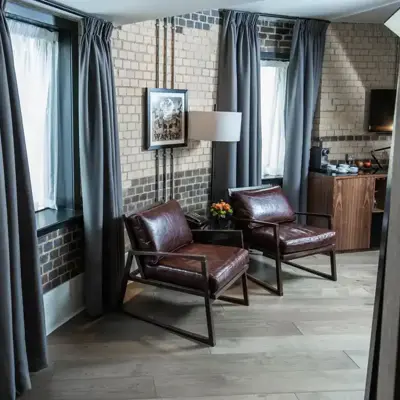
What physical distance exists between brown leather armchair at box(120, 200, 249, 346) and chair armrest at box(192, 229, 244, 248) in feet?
0.32

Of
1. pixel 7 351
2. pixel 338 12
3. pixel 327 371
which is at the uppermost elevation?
A: pixel 338 12

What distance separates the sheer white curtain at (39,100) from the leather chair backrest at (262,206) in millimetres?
1674

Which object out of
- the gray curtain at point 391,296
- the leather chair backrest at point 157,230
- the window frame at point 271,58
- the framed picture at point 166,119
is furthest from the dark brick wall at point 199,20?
the gray curtain at point 391,296

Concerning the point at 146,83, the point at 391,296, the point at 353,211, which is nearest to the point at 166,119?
the point at 146,83

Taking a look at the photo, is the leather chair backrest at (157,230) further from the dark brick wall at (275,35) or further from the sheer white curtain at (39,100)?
the dark brick wall at (275,35)

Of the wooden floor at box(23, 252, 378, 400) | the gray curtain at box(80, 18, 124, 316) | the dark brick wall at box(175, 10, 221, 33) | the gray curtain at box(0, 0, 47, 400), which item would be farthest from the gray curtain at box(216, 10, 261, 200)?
the gray curtain at box(0, 0, 47, 400)

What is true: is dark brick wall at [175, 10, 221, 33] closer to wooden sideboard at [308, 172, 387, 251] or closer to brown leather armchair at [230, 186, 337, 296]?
brown leather armchair at [230, 186, 337, 296]

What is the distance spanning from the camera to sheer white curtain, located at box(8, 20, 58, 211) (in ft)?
11.3

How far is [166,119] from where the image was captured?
4656 millimetres

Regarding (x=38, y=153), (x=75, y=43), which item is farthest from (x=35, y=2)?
(x=38, y=153)

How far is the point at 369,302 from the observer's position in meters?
4.23

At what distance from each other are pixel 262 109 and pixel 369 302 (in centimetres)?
246

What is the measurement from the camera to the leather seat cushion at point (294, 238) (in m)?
4.40

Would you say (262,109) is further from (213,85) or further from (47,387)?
(47,387)
